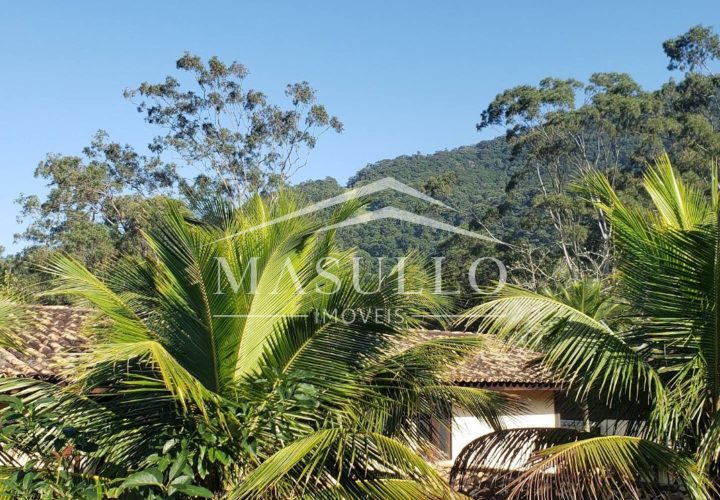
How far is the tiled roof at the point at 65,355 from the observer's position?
1008 cm

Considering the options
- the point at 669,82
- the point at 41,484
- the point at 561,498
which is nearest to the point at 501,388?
the point at 561,498

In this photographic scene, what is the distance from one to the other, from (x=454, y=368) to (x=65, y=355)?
17.0ft

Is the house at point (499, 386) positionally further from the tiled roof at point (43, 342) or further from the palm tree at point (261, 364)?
the palm tree at point (261, 364)

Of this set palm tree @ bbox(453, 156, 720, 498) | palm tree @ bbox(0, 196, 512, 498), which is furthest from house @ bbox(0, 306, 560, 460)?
palm tree @ bbox(0, 196, 512, 498)

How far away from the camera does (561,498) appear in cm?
618

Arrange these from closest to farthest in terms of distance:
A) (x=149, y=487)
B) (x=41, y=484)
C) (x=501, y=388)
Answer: (x=41, y=484)
(x=149, y=487)
(x=501, y=388)

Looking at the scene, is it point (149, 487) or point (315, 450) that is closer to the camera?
point (149, 487)

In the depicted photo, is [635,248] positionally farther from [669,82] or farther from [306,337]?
[669,82]

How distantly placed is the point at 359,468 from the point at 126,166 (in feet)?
90.0

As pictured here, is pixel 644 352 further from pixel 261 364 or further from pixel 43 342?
pixel 43 342

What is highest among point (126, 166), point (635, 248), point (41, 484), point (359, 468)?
point (126, 166)

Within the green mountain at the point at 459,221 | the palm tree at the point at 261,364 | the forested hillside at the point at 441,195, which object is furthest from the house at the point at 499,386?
the green mountain at the point at 459,221

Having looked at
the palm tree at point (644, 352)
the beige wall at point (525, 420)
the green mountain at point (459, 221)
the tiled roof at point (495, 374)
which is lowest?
the beige wall at point (525, 420)

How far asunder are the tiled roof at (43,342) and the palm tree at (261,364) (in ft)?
8.28
